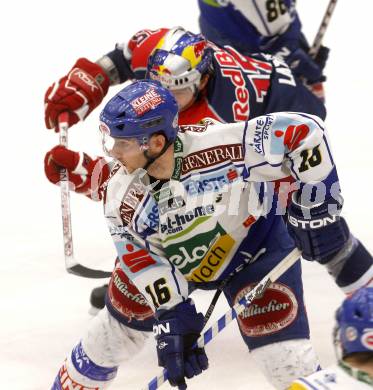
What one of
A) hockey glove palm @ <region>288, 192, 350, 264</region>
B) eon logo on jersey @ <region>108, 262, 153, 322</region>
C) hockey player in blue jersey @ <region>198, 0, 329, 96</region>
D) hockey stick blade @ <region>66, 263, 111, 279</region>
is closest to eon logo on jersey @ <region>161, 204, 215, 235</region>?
hockey glove palm @ <region>288, 192, 350, 264</region>

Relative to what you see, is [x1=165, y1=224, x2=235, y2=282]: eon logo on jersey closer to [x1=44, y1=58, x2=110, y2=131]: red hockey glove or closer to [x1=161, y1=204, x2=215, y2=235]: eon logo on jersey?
[x1=161, y1=204, x2=215, y2=235]: eon logo on jersey

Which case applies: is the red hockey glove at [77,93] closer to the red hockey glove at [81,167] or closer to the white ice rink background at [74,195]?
the red hockey glove at [81,167]

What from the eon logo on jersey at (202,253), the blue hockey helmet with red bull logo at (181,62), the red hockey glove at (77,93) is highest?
the blue hockey helmet with red bull logo at (181,62)

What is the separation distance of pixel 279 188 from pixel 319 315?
107 cm

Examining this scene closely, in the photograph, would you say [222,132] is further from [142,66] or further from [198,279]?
[142,66]

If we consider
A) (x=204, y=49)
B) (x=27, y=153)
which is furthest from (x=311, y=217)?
(x=27, y=153)

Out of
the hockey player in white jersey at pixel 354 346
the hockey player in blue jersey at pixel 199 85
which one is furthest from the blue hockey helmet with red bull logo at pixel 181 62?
the hockey player in white jersey at pixel 354 346

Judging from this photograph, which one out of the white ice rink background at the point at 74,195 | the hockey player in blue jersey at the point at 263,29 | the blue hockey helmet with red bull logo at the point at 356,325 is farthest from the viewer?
the hockey player in blue jersey at the point at 263,29

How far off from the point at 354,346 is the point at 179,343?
98 cm

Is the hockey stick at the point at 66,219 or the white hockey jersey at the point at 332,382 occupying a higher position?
the white hockey jersey at the point at 332,382

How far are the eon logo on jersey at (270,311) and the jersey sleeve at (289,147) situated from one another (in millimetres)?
342

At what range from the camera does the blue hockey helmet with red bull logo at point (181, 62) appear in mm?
3738

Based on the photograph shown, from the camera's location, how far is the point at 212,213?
2.99 metres

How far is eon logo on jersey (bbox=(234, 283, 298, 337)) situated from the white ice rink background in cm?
67
